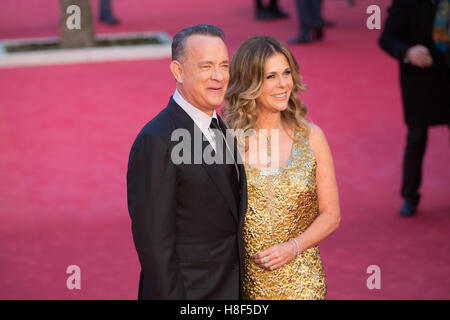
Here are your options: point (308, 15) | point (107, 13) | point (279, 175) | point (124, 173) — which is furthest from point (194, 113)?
point (107, 13)

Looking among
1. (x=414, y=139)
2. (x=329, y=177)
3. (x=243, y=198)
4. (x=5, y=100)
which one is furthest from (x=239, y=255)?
(x=5, y=100)

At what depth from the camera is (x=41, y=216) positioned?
562 cm

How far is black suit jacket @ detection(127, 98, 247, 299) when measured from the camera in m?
2.20

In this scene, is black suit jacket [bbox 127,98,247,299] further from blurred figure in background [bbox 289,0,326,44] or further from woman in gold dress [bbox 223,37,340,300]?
blurred figure in background [bbox 289,0,326,44]

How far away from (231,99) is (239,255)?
71cm

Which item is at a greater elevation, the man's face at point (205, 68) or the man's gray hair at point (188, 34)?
the man's gray hair at point (188, 34)

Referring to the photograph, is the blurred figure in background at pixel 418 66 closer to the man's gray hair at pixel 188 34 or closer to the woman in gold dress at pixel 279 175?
the woman in gold dress at pixel 279 175

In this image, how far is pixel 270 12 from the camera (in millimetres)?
13422

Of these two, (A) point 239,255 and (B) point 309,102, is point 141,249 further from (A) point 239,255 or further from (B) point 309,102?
(B) point 309,102

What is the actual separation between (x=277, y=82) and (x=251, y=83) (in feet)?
0.32

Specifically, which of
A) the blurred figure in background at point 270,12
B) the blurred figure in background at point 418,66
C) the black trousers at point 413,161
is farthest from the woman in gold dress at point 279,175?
the blurred figure in background at point 270,12

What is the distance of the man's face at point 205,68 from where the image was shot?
7.40 ft

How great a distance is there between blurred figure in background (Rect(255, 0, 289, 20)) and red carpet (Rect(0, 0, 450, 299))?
1.69 m
